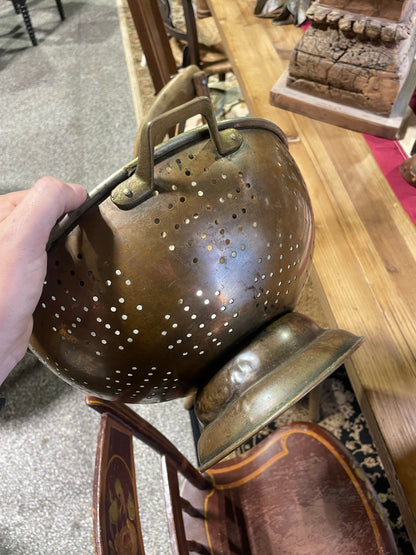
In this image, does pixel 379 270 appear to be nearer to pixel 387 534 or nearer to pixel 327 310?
pixel 327 310

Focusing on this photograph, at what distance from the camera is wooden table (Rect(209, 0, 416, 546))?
0.81 meters

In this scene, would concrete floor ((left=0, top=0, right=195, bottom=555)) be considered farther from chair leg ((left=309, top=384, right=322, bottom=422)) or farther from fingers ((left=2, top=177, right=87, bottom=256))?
fingers ((left=2, top=177, right=87, bottom=256))

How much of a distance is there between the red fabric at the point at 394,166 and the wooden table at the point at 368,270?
2 centimetres

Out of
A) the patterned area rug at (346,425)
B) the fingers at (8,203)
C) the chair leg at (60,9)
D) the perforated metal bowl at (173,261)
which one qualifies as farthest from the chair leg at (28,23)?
the perforated metal bowl at (173,261)

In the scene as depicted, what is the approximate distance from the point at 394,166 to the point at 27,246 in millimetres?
1024

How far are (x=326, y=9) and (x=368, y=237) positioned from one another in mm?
672

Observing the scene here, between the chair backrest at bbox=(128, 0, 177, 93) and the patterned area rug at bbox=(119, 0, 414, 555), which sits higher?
the chair backrest at bbox=(128, 0, 177, 93)

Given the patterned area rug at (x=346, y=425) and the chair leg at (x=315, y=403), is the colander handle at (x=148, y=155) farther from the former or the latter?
the patterned area rug at (x=346, y=425)

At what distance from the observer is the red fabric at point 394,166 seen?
1.12m

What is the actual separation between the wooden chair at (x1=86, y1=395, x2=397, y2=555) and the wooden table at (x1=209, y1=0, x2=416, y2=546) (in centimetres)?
23

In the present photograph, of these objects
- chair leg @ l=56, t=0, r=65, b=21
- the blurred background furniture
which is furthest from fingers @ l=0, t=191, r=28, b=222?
chair leg @ l=56, t=0, r=65, b=21

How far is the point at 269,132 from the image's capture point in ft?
2.03

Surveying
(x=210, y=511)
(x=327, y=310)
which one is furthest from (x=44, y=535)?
(x=327, y=310)

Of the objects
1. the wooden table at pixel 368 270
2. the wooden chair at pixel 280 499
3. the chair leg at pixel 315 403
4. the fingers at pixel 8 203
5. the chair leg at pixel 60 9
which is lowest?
the chair leg at pixel 315 403
